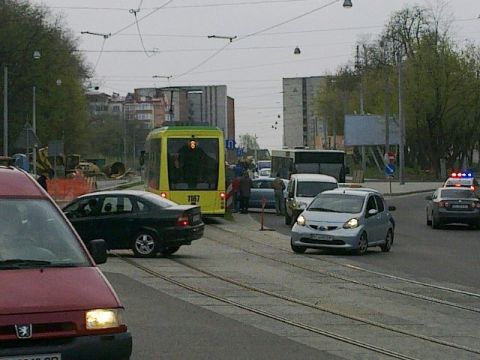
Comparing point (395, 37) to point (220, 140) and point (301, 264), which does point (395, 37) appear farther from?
point (301, 264)

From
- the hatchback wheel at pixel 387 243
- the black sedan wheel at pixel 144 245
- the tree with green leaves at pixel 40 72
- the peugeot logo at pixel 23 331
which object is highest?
the tree with green leaves at pixel 40 72

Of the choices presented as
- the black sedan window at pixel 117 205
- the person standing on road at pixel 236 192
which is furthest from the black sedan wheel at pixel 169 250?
the person standing on road at pixel 236 192

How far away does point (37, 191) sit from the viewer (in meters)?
8.51

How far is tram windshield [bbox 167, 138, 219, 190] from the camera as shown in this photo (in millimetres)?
34062

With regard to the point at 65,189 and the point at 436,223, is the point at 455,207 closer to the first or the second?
the point at 436,223

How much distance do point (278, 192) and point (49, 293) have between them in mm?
34960

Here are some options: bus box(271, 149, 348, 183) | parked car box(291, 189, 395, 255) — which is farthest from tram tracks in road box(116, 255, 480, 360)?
bus box(271, 149, 348, 183)

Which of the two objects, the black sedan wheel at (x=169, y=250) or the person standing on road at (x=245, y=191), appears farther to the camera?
the person standing on road at (x=245, y=191)

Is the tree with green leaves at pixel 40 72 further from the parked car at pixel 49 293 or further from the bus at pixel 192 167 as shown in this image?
the parked car at pixel 49 293

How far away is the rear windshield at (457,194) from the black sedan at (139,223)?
51.9ft

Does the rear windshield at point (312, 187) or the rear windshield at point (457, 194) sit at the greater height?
the rear windshield at point (312, 187)

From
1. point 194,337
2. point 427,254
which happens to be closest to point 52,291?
point 194,337

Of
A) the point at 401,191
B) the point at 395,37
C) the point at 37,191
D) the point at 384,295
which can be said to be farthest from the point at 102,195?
the point at 395,37

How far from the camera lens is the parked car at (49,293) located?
679 centimetres
